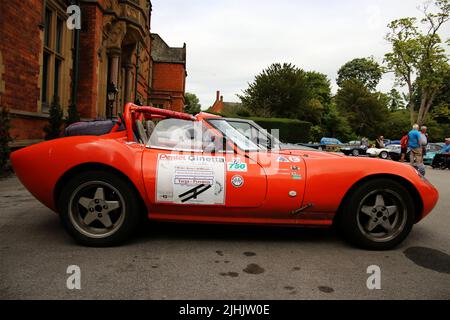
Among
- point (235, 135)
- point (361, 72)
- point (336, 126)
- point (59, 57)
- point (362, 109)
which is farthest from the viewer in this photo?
point (361, 72)

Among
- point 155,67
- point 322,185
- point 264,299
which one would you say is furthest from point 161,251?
point 155,67

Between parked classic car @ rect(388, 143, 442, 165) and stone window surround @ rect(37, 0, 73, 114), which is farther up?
stone window surround @ rect(37, 0, 73, 114)

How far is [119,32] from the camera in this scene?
1559cm

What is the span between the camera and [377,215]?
339 centimetres

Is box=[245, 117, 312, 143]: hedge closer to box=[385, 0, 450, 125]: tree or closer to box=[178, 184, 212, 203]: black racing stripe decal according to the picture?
box=[385, 0, 450, 125]: tree

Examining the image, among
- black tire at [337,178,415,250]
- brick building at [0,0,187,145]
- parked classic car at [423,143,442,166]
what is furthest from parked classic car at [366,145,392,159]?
black tire at [337,178,415,250]

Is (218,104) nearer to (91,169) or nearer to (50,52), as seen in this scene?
(50,52)

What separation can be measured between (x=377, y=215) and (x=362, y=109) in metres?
57.2

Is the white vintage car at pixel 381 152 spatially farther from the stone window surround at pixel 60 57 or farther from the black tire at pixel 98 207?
the black tire at pixel 98 207

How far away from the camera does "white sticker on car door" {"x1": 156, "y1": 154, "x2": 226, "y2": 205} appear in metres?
3.26

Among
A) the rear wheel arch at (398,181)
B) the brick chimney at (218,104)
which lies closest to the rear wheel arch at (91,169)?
the rear wheel arch at (398,181)

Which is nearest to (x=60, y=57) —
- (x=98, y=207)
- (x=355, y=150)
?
(x=98, y=207)

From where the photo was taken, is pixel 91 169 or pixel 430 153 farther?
pixel 430 153

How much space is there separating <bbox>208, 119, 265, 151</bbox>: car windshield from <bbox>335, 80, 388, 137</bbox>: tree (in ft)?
183
